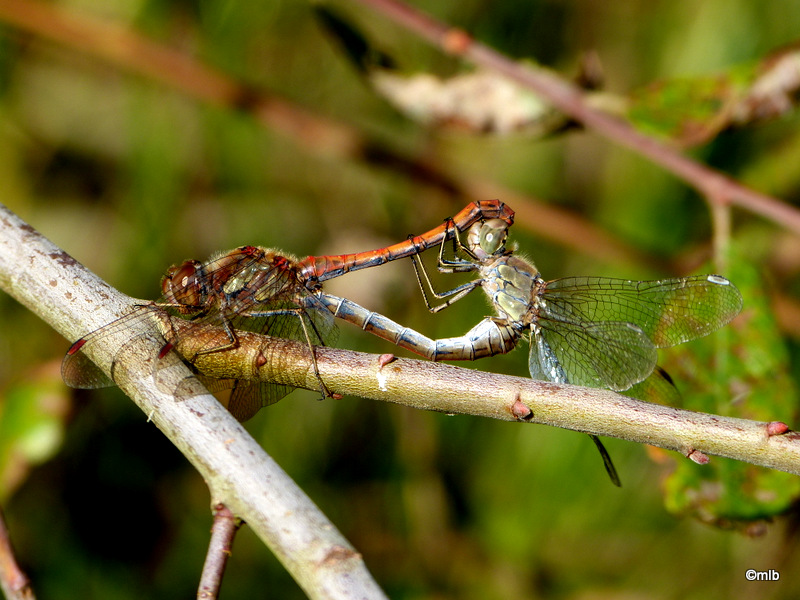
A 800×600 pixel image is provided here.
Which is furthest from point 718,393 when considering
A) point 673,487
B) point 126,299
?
point 126,299

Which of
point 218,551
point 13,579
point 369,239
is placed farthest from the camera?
point 369,239

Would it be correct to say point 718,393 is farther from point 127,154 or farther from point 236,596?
point 127,154

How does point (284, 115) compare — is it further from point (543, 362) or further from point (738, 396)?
point (738, 396)

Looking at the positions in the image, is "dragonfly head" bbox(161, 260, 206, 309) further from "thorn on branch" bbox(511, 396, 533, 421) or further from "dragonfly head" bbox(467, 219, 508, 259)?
"thorn on branch" bbox(511, 396, 533, 421)

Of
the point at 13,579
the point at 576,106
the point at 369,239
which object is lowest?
the point at 13,579

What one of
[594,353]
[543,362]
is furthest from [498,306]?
[594,353]

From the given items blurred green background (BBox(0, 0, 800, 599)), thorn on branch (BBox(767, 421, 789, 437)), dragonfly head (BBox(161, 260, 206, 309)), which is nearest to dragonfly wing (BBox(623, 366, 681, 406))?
thorn on branch (BBox(767, 421, 789, 437))

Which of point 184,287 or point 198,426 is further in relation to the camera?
point 184,287
